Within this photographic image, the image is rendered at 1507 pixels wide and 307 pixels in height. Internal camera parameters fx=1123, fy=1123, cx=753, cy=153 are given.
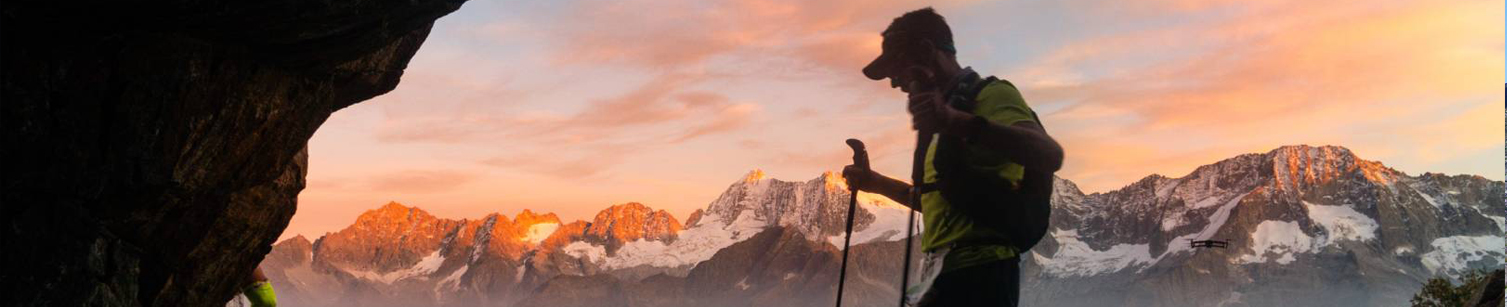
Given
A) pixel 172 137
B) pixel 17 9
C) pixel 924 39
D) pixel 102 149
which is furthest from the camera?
pixel 172 137

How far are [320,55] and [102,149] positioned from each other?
3.48 metres

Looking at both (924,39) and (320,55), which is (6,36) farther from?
(924,39)

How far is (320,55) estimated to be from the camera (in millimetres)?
15961

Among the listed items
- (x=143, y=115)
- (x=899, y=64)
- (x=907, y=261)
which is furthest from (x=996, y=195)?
(x=143, y=115)

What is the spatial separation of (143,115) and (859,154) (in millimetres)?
10394

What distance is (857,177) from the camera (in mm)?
6660

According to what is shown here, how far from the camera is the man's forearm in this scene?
5.68 m

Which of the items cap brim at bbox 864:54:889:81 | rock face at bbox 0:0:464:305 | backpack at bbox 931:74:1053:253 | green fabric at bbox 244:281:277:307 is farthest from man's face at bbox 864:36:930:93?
green fabric at bbox 244:281:277:307

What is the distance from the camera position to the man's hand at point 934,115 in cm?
568

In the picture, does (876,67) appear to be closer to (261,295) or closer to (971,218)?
(971,218)

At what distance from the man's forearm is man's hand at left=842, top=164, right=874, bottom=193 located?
1.06m

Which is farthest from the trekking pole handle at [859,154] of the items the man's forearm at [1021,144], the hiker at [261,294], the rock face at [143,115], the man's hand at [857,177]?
the hiker at [261,294]

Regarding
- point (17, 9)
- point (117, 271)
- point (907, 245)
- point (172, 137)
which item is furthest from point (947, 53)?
point (117, 271)

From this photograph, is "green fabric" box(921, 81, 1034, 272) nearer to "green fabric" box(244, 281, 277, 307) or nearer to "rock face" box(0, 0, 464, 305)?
"rock face" box(0, 0, 464, 305)
